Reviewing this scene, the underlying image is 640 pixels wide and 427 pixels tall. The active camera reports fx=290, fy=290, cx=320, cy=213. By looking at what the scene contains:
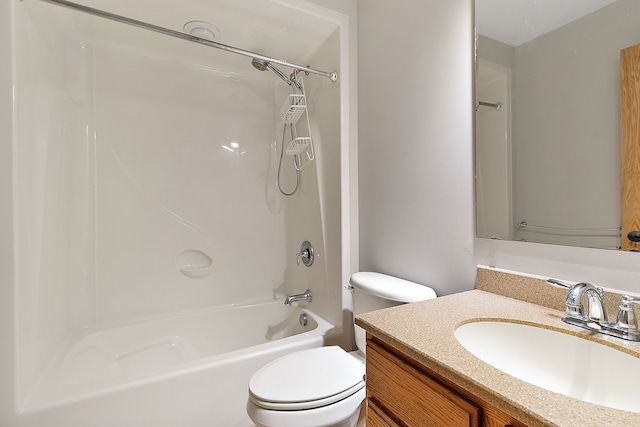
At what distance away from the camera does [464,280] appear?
1111 mm

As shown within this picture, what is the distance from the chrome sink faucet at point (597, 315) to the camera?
65cm

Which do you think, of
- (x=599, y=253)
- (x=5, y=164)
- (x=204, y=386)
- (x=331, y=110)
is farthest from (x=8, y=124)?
(x=599, y=253)

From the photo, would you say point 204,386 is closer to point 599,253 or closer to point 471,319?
point 471,319

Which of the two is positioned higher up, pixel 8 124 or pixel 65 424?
pixel 8 124

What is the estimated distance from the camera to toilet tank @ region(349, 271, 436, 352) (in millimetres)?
1124

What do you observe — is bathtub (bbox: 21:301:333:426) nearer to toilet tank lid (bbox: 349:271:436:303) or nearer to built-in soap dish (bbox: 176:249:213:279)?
built-in soap dish (bbox: 176:249:213:279)

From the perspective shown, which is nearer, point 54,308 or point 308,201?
point 54,308

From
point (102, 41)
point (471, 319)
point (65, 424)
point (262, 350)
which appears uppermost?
point (102, 41)

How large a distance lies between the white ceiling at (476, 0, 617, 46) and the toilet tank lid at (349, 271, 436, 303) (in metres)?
0.93

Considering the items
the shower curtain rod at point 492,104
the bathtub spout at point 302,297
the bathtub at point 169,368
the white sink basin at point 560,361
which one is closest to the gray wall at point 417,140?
the shower curtain rod at point 492,104

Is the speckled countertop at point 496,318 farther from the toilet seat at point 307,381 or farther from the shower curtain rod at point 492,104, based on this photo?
the shower curtain rod at point 492,104

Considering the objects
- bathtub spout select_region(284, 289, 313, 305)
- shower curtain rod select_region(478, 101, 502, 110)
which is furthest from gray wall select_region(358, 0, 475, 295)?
bathtub spout select_region(284, 289, 313, 305)

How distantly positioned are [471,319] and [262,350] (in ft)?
3.23

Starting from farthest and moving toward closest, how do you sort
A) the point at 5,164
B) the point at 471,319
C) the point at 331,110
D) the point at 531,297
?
the point at 331,110, the point at 5,164, the point at 531,297, the point at 471,319
